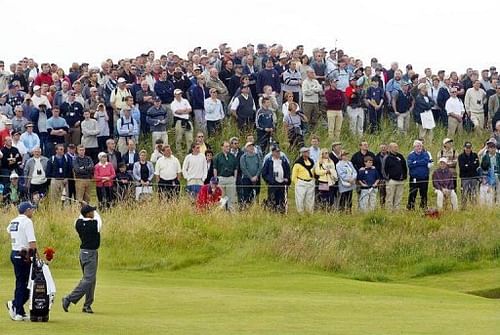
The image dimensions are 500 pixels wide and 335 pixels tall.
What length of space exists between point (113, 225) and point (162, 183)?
2.69 metres

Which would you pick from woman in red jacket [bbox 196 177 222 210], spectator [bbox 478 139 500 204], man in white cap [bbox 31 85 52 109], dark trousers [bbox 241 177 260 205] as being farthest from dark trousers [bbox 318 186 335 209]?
man in white cap [bbox 31 85 52 109]

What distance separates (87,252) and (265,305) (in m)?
3.87

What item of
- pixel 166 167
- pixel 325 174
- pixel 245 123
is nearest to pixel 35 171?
pixel 166 167

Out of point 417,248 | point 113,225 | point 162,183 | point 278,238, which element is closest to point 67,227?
point 113,225

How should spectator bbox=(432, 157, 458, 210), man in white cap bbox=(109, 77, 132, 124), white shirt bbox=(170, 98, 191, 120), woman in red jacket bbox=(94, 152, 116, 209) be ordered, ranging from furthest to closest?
1. white shirt bbox=(170, 98, 191, 120)
2. man in white cap bbox=(109, 77, 132, 124)
3. spectator bbox=(432, 157, 458, 210)
4. woman in red jacket bbox=(94, 152, 116, 209)

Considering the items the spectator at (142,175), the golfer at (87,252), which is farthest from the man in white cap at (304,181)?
the golfer at (87,252)

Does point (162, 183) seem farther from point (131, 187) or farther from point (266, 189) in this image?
point (266, 189)

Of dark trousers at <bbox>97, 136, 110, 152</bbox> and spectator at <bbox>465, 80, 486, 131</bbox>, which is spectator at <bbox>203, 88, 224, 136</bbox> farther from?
spectator at <bbox>465, 80, 486, 131</bbox>

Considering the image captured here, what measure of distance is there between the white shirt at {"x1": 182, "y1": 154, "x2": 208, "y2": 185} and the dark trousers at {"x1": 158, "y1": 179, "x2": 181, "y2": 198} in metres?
0.48

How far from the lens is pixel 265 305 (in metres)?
23.2

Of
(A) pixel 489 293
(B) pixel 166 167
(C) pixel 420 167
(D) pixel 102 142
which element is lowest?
(A) pixel 489 293

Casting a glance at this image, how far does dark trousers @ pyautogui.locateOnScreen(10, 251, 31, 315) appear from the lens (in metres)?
20.2

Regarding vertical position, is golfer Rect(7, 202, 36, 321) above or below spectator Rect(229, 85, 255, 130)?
below

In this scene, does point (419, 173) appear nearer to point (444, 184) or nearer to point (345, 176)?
point (444, 184)
